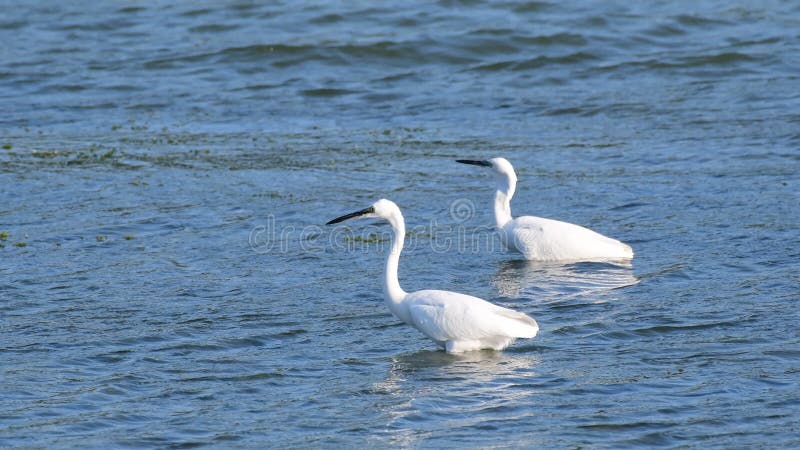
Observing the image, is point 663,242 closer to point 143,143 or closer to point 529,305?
point 529,305

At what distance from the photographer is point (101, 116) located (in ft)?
52.6

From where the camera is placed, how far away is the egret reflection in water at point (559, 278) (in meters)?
9.27

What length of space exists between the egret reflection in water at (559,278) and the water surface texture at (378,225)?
0.13 feet

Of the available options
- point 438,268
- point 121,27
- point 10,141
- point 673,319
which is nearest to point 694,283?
point 673,319

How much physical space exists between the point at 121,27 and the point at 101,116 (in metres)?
5.34

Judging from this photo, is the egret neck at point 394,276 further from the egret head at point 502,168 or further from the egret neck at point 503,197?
the egret head at point 502,168

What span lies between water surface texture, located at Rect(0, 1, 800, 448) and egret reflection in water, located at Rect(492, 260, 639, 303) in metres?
0.04

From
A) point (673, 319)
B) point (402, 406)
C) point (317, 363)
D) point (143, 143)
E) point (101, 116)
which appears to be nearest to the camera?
point (402, 406)

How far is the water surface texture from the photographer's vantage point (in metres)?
6.86

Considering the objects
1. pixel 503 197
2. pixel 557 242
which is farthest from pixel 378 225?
pixel 557 242

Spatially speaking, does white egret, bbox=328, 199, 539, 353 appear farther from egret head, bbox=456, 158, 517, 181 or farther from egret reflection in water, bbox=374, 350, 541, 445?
egret head, bbox=456, 158, 517, 181

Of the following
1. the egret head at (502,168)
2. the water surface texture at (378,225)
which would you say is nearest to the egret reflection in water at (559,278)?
the water surface texture at (378,225)

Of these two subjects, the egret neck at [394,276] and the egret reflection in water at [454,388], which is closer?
the egret reflection in water at [454,388]

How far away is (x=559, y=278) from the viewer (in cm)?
975
